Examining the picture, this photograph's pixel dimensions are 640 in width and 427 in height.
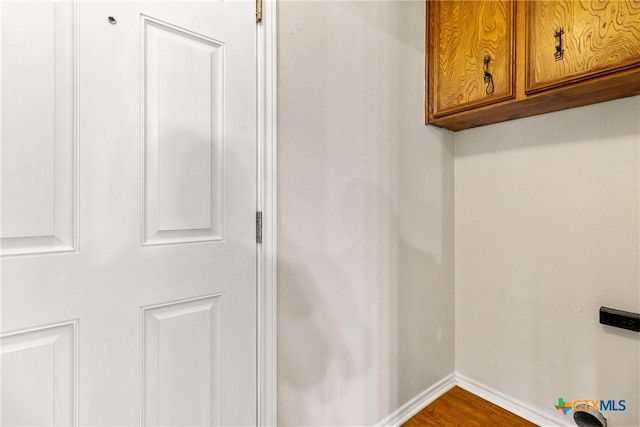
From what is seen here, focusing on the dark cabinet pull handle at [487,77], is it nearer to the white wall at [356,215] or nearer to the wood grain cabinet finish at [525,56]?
the wood grain cabinet finish at [525,56]

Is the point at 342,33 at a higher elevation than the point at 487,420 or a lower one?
higher

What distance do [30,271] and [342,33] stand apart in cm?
129

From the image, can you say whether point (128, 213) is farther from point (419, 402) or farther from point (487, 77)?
point (419, 402)

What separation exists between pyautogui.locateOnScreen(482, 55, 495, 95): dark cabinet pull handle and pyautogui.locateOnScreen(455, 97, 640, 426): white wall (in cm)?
34

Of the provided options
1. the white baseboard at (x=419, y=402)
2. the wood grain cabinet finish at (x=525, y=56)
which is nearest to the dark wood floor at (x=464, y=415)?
the white baseboard at (x=419, y=402)

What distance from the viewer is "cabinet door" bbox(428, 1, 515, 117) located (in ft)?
4.27

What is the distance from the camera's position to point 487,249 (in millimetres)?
1670

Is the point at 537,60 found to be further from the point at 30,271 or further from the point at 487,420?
the point at 30,271

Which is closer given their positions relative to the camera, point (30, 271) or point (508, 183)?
point (30, 271)

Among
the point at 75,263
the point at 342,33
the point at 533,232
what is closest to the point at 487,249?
the point at 533,232

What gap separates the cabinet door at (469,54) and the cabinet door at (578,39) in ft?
0.29

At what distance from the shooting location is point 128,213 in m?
0.80

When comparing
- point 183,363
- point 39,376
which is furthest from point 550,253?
point 39,376
